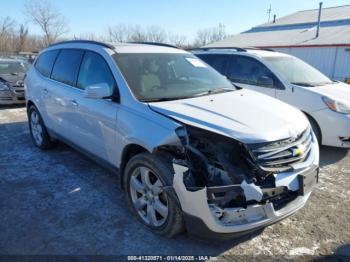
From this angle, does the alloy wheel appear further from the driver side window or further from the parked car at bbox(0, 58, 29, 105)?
the parked car at bbox(0, 58, 29, 105)

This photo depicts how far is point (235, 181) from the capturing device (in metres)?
2.57

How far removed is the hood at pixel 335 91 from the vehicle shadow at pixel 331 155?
88 cm

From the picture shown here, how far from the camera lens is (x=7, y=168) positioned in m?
Answer: 4.75

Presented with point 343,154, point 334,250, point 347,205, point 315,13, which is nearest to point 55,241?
point 334,250

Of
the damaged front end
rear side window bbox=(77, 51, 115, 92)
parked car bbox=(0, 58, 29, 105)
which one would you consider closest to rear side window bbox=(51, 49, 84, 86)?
rear side window bbox=(77, 51, 115, 92)

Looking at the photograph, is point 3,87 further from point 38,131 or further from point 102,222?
point 102,222

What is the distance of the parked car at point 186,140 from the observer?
8.50 ft

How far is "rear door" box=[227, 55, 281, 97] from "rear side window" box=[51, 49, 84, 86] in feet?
10.3

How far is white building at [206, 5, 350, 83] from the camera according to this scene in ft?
73.0

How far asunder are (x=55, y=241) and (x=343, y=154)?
4649 mm

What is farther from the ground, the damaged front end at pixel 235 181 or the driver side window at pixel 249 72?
the driver side window at pixel 249 72

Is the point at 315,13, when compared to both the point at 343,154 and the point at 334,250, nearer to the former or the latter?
the point at 343,154

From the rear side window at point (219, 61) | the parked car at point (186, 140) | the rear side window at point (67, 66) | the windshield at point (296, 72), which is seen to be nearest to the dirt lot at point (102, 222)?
the parked car at point (186, 140)

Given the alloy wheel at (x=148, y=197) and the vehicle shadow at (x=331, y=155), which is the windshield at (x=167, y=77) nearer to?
the alloy wheel at (x=148, y=197)
